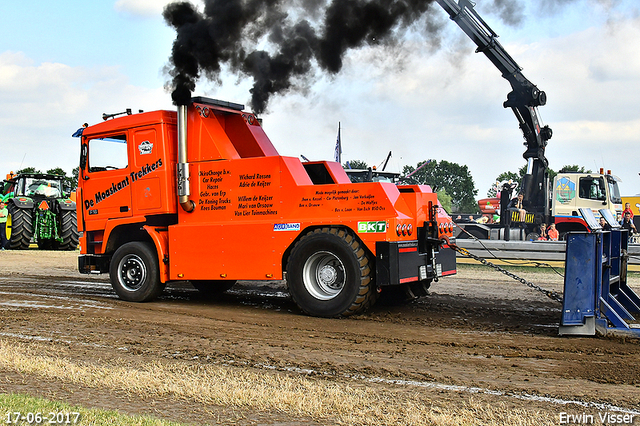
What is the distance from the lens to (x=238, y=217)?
8.85 metres

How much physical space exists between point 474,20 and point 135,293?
1339 cm

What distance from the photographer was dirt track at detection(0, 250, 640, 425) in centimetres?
468

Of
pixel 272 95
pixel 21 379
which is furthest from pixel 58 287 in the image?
pixel 21 379

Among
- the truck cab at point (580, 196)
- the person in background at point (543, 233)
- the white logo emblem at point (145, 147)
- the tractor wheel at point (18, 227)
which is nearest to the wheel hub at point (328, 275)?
the white logo emblem at point (145, 147)

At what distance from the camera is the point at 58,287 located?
11469 mm

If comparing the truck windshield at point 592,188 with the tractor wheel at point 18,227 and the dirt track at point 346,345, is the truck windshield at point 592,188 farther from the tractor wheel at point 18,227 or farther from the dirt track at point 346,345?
the tractor wheel at point 18,227

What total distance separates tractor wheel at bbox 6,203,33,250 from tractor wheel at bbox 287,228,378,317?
1693 centimetres

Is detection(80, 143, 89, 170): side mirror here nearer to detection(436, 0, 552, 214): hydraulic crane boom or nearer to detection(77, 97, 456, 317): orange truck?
detection(77, 97, 456, 317): orange truck

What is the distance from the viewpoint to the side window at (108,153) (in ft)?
32.6

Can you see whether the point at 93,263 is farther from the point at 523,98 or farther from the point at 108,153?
the point at 523,98

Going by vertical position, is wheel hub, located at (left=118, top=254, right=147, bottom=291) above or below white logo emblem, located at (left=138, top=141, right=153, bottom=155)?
A: below

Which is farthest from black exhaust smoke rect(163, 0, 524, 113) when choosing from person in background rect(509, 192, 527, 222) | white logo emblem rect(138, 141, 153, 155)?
person in background rect(509, 192, 527, 222)

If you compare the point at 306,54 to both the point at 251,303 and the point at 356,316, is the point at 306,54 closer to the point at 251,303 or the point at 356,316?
the point at 251,303

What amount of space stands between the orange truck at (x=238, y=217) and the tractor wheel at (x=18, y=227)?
43.5 feet
